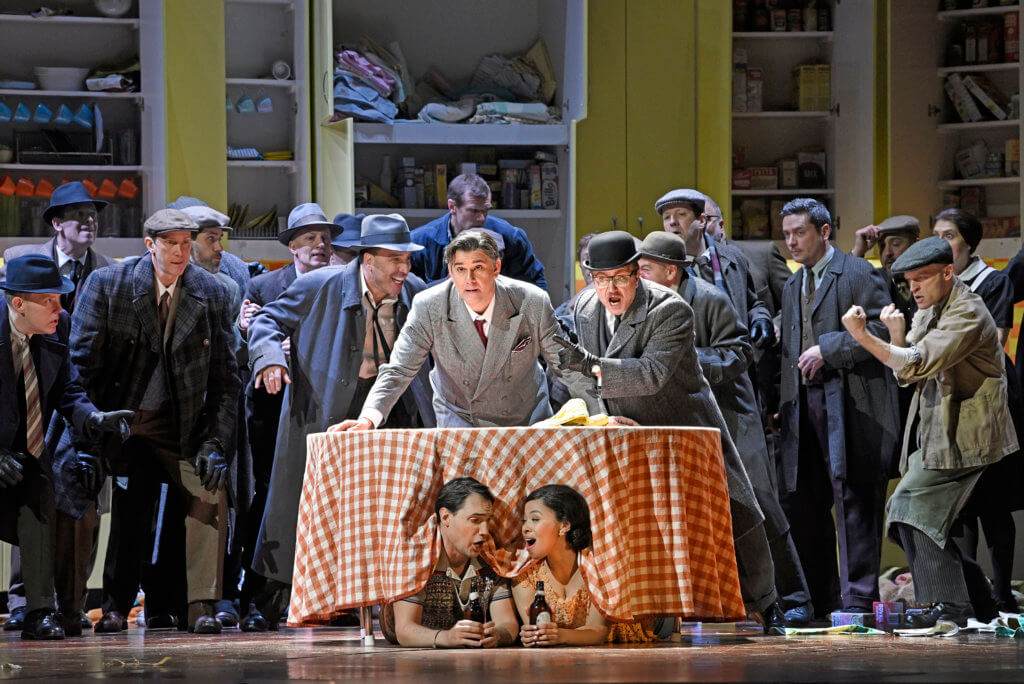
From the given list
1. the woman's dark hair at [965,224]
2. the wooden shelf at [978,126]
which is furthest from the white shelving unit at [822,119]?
the woman's dark hair at [965,224]

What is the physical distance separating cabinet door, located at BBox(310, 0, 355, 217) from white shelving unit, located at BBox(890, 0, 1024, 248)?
3.15 meters

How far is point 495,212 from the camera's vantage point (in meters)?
8.79

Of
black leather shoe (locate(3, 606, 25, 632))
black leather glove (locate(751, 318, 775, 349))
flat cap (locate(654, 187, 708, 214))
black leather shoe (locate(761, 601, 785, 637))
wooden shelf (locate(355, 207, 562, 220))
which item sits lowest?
black leather shoe (locate(3, 606, 25, 632))

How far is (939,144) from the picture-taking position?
29.3ft

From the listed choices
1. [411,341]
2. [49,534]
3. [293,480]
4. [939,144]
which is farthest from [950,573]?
[939,144]

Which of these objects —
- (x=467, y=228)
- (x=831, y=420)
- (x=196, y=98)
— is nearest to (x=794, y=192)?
(x=467, y=228)

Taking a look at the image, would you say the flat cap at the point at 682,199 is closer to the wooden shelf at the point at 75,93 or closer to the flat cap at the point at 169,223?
the flat cap at the point at 169,223

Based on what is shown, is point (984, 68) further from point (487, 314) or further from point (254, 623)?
point (254, 623)

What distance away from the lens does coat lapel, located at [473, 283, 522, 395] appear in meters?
5.14

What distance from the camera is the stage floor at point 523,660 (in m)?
3.69

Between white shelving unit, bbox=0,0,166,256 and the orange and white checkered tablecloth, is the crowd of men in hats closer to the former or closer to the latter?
the orange and white checkered tablecloth

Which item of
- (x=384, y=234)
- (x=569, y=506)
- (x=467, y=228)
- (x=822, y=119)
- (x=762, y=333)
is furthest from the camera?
(x=822, y=119)

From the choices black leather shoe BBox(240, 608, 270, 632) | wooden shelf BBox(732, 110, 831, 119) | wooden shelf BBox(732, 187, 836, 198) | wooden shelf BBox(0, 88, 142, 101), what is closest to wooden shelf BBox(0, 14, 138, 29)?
wooden shelf BBox(0, 88, 142, 101)

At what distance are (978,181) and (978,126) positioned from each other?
0.32 meters
